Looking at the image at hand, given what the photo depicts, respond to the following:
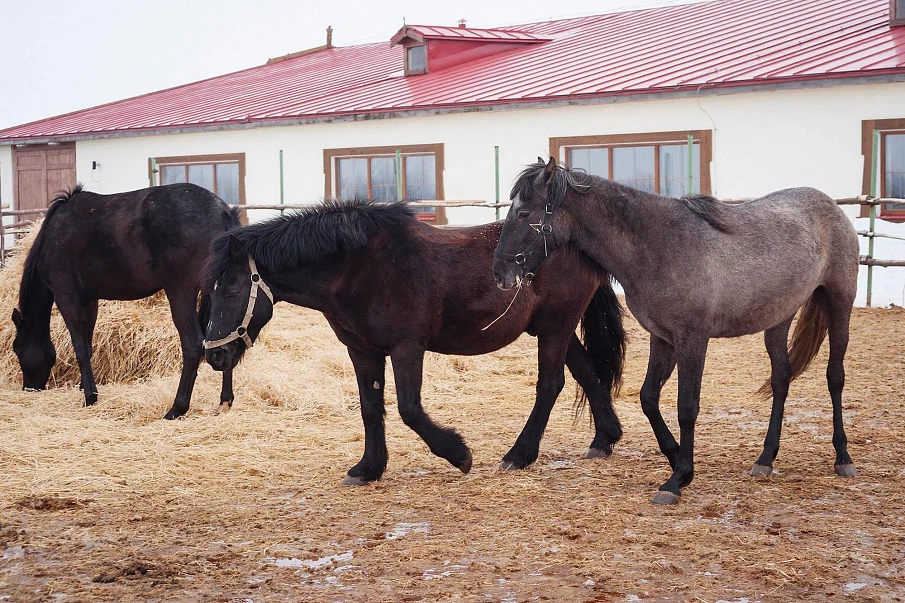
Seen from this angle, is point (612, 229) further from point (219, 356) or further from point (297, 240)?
point (219, 356)

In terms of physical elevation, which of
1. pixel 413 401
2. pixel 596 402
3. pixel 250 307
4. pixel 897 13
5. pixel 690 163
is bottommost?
pixel 596 402

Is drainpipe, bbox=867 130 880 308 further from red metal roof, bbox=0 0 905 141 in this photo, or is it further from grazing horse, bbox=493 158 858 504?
grazing horse, bbox=493 158 858 504

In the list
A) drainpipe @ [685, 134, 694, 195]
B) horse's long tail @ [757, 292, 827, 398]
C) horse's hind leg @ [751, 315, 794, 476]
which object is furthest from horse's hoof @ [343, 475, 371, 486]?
drainpipe @ [685, 134, 694, 195]

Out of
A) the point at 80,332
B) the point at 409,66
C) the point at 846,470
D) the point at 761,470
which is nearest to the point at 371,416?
the point at 761,470

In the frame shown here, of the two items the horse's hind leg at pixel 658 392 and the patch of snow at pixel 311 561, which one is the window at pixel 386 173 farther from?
the patch of snow at pixel 311 561

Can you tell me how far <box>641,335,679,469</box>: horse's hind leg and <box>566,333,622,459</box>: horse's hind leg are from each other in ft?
2.30

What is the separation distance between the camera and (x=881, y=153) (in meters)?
12.5

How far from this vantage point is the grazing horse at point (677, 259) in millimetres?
4969

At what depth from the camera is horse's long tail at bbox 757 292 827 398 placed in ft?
19.4

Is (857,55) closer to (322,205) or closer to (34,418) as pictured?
(322,205)

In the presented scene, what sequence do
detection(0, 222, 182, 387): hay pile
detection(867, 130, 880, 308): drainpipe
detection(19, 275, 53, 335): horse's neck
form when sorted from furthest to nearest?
detection(867, 130, 880, 308): drainpipe < detection(0, 222, 182, 387): hay pile < detection(19, 275, 53, 335): horse's neck

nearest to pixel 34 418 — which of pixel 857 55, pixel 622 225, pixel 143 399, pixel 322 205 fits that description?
pixel 143 399

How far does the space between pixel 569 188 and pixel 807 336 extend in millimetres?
1933

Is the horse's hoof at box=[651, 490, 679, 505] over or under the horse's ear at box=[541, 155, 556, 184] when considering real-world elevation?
under
